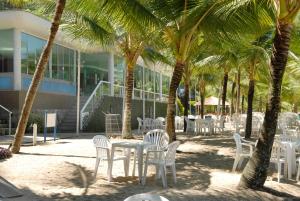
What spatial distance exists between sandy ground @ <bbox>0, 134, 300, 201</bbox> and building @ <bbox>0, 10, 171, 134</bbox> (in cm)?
825

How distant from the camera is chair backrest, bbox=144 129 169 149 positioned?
10.8 metres

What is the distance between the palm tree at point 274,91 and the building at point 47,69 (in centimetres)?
1256

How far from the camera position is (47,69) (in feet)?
81.7

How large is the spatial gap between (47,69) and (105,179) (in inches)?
626

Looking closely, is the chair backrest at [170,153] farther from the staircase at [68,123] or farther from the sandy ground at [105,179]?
the staircase at [68,123]

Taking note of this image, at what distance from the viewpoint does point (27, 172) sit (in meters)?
10.2

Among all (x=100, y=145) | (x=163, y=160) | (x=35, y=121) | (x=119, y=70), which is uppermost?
(x=119, y=70)

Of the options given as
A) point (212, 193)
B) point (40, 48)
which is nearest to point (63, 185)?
point (212, 193)

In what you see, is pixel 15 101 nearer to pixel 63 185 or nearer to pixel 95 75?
pixel 95 75

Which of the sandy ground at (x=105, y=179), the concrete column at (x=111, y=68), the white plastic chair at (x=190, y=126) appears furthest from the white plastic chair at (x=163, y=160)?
the concrete column at (x=111, y=68)

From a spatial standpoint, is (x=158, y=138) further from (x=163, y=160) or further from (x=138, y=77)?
(x=138, y=77)

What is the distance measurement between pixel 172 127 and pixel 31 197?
22.7 feet

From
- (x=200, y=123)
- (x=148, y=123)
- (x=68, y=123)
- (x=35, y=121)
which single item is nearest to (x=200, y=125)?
(x=200, y=123)

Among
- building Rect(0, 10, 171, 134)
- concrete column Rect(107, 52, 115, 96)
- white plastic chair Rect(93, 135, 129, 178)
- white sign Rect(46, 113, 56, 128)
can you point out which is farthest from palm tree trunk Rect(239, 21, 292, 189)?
concrete column Rect(107, 52, 115, 96)
